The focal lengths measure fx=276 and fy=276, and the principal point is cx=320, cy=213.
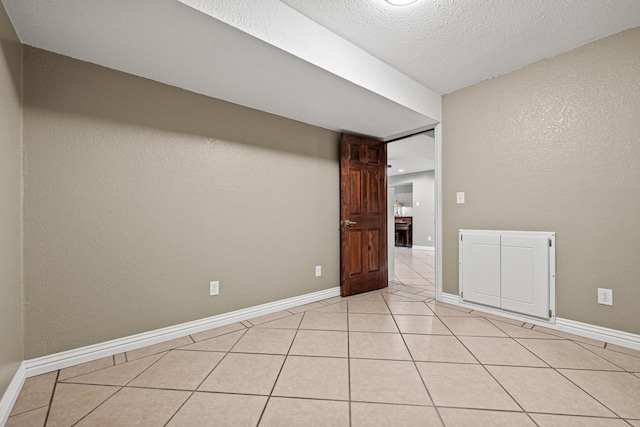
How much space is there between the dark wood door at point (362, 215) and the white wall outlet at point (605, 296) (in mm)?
1992

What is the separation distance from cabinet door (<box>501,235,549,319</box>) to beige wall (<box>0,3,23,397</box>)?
3395 millimetres

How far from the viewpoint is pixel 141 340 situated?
77.2 inches

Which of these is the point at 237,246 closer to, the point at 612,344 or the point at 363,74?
the point at 363,74

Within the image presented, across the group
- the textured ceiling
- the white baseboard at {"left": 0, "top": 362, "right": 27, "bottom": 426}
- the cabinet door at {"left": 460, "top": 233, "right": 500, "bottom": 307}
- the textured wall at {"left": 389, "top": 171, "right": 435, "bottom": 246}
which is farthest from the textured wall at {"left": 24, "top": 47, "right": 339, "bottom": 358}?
the textured wall at {"left": 389, "top": 171, "right": 435, "bottom": 246}

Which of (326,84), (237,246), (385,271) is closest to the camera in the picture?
(326,84)

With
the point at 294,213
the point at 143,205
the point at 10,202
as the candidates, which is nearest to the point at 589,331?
the point at 294,213

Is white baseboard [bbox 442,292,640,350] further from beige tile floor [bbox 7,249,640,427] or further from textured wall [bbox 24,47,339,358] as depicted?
textured wall [bbox 24,47,339,358]

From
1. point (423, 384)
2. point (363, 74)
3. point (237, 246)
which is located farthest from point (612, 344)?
point (237, 246)

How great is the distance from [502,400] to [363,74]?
2.24 m

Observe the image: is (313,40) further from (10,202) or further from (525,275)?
(525,275)

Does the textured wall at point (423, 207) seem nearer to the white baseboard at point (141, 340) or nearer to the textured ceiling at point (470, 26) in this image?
the textured ceiling at point (470, 26)

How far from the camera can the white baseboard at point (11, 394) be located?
1244 mm

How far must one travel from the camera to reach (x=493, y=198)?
262cm

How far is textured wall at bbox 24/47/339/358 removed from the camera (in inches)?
66.0
